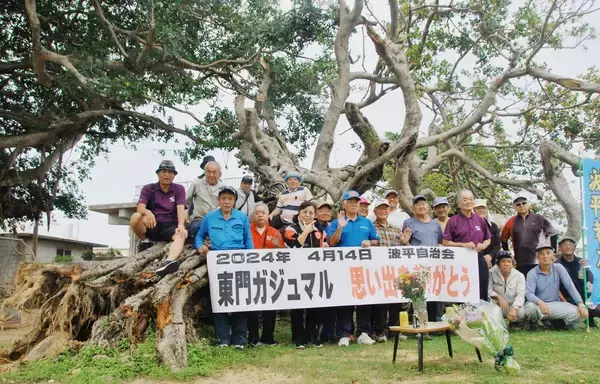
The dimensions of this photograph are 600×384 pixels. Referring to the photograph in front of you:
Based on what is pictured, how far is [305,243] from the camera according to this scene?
6445mm

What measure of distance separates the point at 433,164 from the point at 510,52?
3277mm

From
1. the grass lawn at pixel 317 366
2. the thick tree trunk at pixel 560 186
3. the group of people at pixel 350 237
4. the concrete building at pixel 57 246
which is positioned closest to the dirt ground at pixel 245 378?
the grass lawn at pixel 317 366

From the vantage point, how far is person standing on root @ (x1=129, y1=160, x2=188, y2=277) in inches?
242

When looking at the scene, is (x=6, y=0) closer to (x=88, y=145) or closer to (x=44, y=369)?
(x=88, y=145)

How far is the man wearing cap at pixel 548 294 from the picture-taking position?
22.7 ft

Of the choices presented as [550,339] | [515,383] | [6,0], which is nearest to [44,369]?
[515,383]

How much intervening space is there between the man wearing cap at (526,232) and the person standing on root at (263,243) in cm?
360

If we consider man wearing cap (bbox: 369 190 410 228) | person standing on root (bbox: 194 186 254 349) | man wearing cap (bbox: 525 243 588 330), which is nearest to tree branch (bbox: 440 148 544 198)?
man wearing cap (bbox: 369 190 410 228)

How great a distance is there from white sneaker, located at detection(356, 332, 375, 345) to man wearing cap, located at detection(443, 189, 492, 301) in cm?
167

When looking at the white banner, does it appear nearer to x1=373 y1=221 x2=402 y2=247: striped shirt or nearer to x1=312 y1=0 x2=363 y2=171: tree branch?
x1=373 y1=221 x2=402 y2=247: striped shirt

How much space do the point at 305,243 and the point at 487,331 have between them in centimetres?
261

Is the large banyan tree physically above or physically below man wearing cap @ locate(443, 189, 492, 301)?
above

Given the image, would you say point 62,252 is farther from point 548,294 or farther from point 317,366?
point 548,294

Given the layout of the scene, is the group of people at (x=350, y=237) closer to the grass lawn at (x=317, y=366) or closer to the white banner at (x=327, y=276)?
the white banner at (x=327, y=276)
